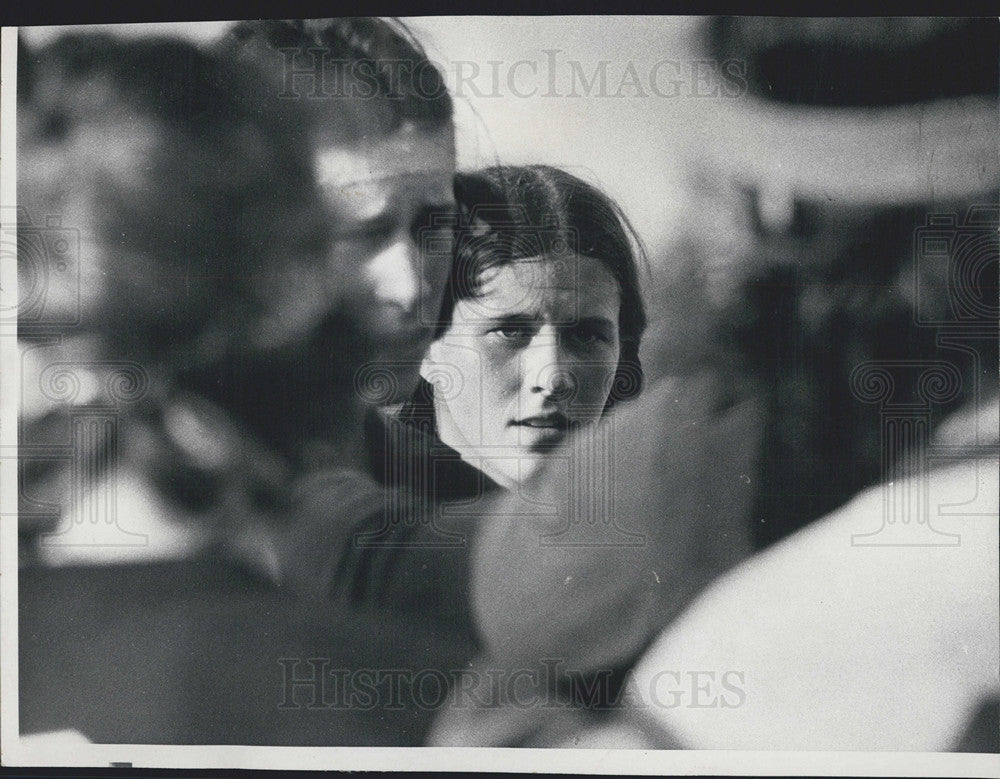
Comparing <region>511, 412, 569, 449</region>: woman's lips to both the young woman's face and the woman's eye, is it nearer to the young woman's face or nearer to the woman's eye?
the young woman's face

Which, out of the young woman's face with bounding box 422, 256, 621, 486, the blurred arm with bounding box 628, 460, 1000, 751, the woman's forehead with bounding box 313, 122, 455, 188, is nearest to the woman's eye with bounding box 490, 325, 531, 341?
the young woman's face with bounding box 422, 256, 621, 486

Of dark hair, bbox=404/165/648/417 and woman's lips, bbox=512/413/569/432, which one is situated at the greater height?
dark hair, bbox=404/165/648/417

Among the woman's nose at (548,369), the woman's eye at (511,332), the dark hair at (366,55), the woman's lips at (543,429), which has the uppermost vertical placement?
the dark hair at (366,55)

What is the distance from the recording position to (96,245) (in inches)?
84.3

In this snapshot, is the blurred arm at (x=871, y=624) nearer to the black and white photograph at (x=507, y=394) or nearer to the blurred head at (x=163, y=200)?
the black and white photograph at (x=507, y=394)

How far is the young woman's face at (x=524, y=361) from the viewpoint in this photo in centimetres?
209

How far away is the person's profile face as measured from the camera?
2098 mm

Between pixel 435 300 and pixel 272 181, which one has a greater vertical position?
pixel 272 181

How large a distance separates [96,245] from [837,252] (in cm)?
187

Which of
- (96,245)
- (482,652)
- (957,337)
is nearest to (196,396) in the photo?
(96,245)

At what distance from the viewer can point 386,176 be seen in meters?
2.10

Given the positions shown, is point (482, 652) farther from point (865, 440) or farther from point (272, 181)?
point (272, 181)

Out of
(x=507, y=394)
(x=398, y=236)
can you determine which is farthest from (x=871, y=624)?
(x=398, y=236)

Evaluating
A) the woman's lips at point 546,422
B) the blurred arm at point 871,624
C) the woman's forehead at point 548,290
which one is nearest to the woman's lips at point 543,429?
the woman's lips at point 546,422
